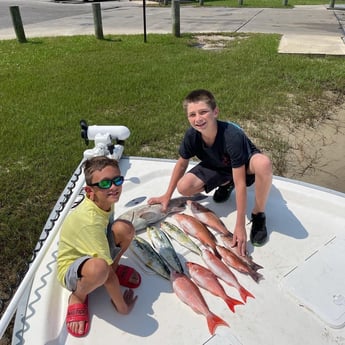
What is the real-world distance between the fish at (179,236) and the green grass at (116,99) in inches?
49.7

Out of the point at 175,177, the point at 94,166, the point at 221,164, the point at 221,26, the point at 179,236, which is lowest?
the point at 221,26

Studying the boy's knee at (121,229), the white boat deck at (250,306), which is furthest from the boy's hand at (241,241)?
the boy's knee at (121,229)

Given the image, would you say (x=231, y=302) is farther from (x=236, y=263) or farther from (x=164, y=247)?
Answer: (x=164, y=247)

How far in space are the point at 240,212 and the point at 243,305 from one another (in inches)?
25.2

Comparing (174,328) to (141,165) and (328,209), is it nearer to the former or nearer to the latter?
(328,209)

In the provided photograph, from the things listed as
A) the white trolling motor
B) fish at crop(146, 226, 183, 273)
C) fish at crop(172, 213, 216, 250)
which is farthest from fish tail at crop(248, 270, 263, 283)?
the white trolling motor

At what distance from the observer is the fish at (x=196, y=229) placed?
277 cm

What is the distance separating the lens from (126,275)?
2.45 metres

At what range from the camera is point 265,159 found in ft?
9.07

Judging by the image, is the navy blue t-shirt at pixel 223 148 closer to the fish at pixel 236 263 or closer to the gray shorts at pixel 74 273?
the fish at pixel 236 263

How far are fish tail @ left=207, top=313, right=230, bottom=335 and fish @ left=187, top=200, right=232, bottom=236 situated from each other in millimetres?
762

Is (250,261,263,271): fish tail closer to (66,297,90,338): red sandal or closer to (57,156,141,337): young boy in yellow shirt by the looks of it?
(57,156,141,337): young boy in yellow shirt

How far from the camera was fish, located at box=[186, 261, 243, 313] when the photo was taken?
229cm

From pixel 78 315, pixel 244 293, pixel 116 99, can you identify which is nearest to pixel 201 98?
pixel 244 293
